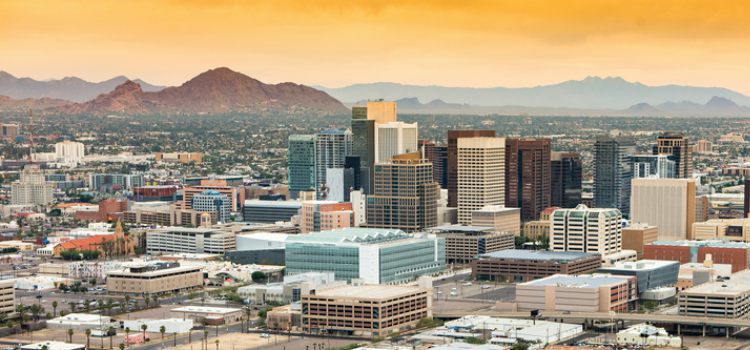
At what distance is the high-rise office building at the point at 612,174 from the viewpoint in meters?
124

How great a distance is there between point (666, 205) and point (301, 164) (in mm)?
37505

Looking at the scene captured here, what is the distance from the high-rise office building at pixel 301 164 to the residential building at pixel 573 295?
189 ft

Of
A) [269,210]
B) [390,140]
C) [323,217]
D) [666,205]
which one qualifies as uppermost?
[390,140]

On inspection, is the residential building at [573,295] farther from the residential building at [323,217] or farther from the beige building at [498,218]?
the residential building at [323,217]

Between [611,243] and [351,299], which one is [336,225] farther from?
[351,299]

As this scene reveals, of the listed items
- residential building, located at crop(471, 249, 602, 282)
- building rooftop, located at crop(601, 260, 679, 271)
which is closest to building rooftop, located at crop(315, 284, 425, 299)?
building rooftop, located at crop(601, 260, 679, 271)

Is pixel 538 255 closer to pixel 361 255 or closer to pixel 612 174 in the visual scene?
pixel 361 255

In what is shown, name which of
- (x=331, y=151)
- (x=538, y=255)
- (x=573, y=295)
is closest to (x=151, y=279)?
(x=538, y=255)

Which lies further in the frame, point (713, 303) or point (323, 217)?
point (323, 217)

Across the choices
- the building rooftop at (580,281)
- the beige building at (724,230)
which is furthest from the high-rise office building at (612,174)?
the building rooftop at (580,281)

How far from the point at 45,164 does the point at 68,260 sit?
90116mm

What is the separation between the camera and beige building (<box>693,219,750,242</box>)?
338ft

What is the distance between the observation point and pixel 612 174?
125 meters

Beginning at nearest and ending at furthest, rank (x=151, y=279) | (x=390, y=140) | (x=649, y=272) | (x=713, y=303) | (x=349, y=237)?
(x=713, y=303) → (x=649, y=272) → (x=151, y=279) → (x=349, y=237) → (x=390, y=140)
